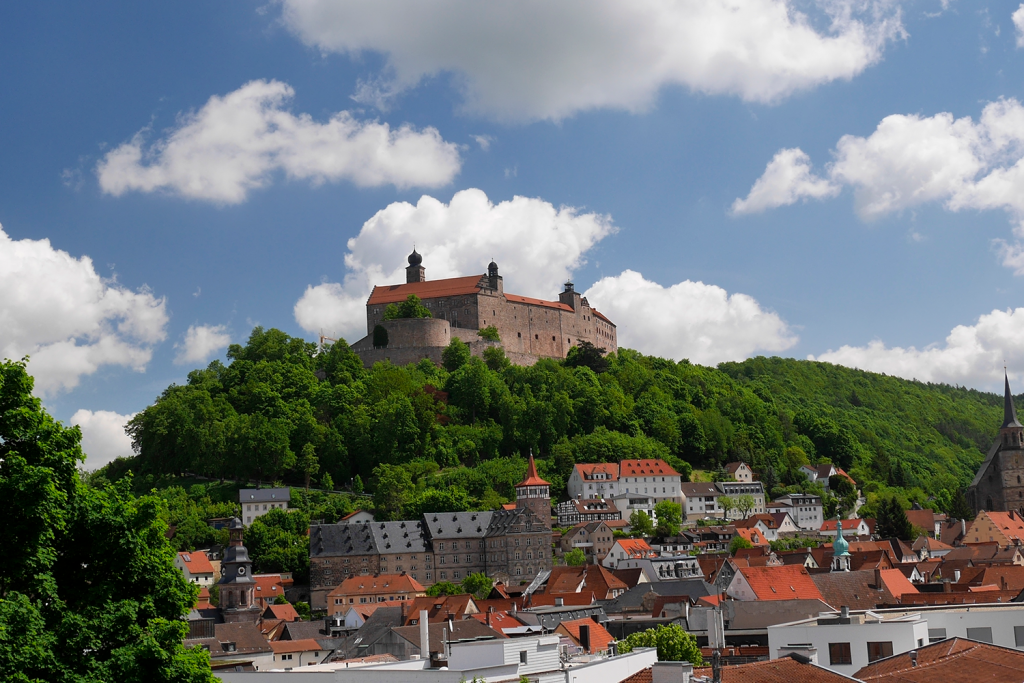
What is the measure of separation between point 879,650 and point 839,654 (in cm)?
98

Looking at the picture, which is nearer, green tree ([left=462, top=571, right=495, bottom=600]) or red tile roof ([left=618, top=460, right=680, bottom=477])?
green tree ([left=462, top=571, right=495, bottom=600])

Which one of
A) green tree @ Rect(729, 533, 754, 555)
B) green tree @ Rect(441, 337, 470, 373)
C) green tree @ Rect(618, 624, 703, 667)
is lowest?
green tree @ Rect(618, 624, 703, 667)

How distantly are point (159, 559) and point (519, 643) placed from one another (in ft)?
26.3

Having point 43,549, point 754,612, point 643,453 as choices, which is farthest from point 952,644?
point 643,453

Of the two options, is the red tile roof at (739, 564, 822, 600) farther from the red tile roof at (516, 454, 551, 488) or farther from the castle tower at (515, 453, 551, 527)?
the red tile roof at (516, 454, 551, 488)

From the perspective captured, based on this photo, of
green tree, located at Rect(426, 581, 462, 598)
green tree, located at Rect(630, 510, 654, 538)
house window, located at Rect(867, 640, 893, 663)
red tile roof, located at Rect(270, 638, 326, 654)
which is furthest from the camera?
green tree, located at Rect(630, 510, 654, 538)

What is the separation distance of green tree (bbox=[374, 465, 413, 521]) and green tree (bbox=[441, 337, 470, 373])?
17.7 metres

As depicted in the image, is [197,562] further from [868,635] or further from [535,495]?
[868,635]

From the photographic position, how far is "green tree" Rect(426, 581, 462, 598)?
81438 mm

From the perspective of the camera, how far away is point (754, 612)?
46812mm

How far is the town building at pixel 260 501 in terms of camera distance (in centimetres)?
9388

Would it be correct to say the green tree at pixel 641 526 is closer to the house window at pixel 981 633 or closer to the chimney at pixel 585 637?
the chimney at pixel 585 637

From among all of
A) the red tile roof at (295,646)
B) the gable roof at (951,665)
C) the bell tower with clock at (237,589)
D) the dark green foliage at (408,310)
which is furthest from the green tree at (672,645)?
the dark green foliage at (408,310)

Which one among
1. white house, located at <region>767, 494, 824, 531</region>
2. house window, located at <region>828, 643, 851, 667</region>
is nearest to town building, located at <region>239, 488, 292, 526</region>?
white house, located at <region>767, 494, 824, 531</region>
